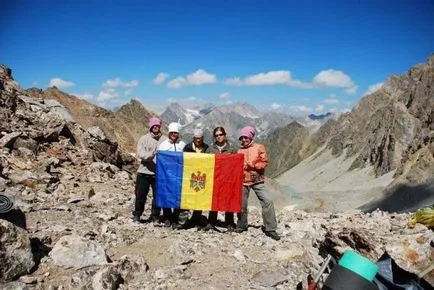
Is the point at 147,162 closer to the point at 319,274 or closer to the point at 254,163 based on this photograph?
the point at 254,163

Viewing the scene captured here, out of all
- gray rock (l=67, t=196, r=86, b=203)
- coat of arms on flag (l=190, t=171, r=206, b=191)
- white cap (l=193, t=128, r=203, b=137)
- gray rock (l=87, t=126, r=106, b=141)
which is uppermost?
white cap (l=193, t=128, r=203, b=137)

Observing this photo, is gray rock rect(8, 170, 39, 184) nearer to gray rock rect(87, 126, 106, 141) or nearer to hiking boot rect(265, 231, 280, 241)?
gray rock rect(87, 126, 106, 141)

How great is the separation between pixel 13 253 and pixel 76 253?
132 centimetres

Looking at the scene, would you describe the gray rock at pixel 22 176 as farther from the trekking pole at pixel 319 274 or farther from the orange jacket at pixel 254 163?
the trekking pole at pixel 319 274

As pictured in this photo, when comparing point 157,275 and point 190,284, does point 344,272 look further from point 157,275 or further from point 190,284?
point 157,275

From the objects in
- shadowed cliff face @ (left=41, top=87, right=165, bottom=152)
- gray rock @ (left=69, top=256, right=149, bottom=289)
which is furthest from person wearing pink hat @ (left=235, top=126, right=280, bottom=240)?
shadowed cliff face @ (left=41, top=87, right=165, bottom=152)

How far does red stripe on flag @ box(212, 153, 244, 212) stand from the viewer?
1210 cm

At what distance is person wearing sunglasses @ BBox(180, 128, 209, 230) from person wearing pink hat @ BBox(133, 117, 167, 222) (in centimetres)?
79

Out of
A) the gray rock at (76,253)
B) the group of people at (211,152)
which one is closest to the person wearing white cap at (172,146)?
the group of people at (211,152)

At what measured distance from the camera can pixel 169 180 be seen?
12.2 m

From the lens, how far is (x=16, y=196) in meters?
13.4

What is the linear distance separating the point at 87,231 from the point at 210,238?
301 cm

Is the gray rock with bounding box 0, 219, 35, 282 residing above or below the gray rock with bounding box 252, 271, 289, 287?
above

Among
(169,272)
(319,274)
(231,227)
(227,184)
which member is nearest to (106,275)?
(169,272)
